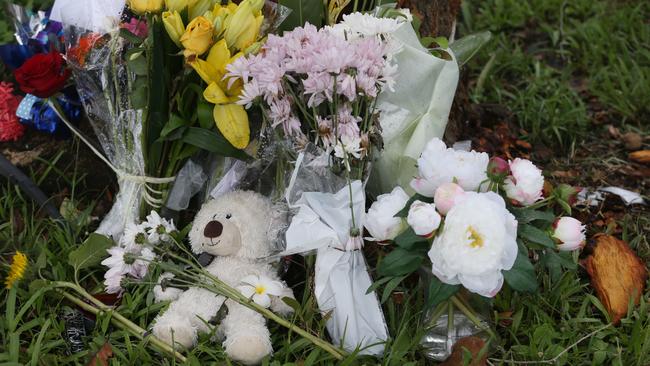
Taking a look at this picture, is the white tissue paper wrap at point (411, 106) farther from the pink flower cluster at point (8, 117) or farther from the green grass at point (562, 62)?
the pink flower cluster at point (8, 117)

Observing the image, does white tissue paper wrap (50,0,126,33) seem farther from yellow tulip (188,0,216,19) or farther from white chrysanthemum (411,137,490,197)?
white chrysanthemum (411,137,490,197)

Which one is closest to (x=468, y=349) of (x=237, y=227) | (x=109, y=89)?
(x=237, y=227)

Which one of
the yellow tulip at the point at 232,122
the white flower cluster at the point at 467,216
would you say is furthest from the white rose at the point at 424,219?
the yellow tulip at the point at 232,122

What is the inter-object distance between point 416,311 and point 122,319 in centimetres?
70

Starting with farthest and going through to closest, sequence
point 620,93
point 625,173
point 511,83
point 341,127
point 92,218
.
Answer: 1. point 511,83
2. point 620,93
3. point 625,173
4. point 92,218
5. point 341,127

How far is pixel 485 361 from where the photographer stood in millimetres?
1669

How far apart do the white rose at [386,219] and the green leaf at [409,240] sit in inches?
1.4

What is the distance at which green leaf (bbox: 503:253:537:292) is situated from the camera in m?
1.57

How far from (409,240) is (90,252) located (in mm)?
→ 834

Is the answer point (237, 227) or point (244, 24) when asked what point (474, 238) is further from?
point (244, 24)

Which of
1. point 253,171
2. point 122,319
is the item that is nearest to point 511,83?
point 253,171

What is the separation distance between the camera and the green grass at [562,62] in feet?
8.93

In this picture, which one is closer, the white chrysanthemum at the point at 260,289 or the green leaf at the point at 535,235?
the green leaf at the point at 535,235

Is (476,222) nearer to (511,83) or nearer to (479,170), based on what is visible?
(479,170)
